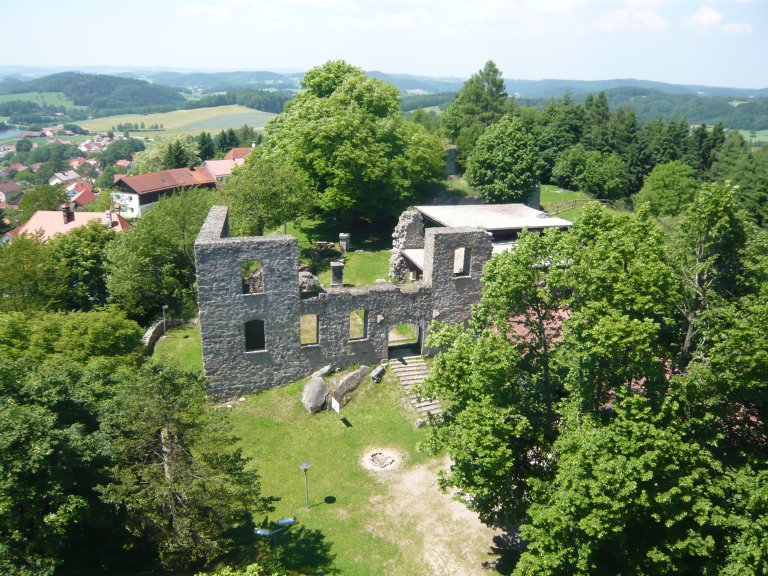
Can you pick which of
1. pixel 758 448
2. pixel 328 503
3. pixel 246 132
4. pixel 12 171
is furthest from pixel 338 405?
pixel 12 171

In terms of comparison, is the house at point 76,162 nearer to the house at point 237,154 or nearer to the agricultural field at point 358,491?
the house at point 237,154

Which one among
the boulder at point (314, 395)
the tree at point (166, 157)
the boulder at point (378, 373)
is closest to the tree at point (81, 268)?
the boulder at point (314, 395)

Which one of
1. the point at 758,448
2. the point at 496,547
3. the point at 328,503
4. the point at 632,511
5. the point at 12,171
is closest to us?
the point at 632,511

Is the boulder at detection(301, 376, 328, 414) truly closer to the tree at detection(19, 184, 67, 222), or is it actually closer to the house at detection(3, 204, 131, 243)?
the house at detection(3, 204, 131, 243)

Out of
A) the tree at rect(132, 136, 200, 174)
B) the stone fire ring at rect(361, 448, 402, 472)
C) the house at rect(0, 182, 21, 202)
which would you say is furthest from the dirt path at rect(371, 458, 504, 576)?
the house at rect(0, 182, 21, 202)

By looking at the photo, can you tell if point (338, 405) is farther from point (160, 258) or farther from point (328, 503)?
point (160, 258)
